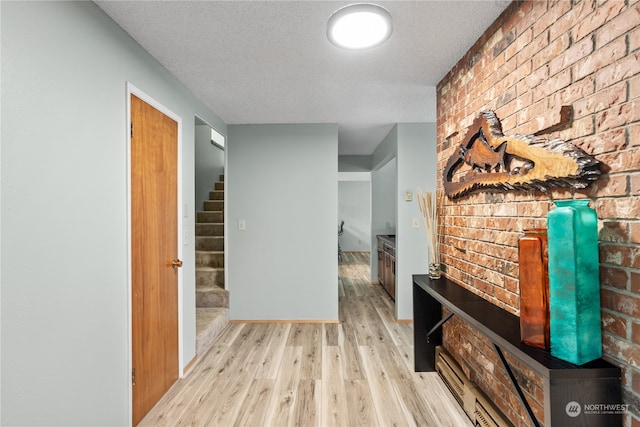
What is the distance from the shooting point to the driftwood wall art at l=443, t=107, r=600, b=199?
1127 millimetres

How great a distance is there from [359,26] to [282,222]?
245 cm

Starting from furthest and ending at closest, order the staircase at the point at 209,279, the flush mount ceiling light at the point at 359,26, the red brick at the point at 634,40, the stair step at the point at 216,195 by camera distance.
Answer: the stair step at the point at 216,195 < the staircase at the point at 209,279 < the flush mount ceiling light at the point at 359,26 < the red brick at the point at 634,40

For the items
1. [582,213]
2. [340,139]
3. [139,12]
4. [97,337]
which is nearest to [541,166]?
[582,213]

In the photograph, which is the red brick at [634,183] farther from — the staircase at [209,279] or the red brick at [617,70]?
the staircase at [209,279]

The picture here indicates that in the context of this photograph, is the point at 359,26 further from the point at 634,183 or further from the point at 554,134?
the point at 634,183

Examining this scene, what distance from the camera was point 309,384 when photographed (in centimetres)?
242

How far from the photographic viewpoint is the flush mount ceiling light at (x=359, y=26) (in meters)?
1.59

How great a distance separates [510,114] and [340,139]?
3081mm

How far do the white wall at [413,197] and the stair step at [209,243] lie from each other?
2.34 metres

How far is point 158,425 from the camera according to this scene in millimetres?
1962

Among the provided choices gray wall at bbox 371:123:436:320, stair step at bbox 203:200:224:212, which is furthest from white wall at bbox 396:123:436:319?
stair step at bbox 203:200:224:212

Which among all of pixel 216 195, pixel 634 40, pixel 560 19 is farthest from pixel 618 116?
pixel 216 195

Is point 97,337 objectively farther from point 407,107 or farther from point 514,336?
point 407,107

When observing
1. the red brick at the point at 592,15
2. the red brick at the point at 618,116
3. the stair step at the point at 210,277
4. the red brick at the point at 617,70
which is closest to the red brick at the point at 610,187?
the red brick at the point at 618,116
